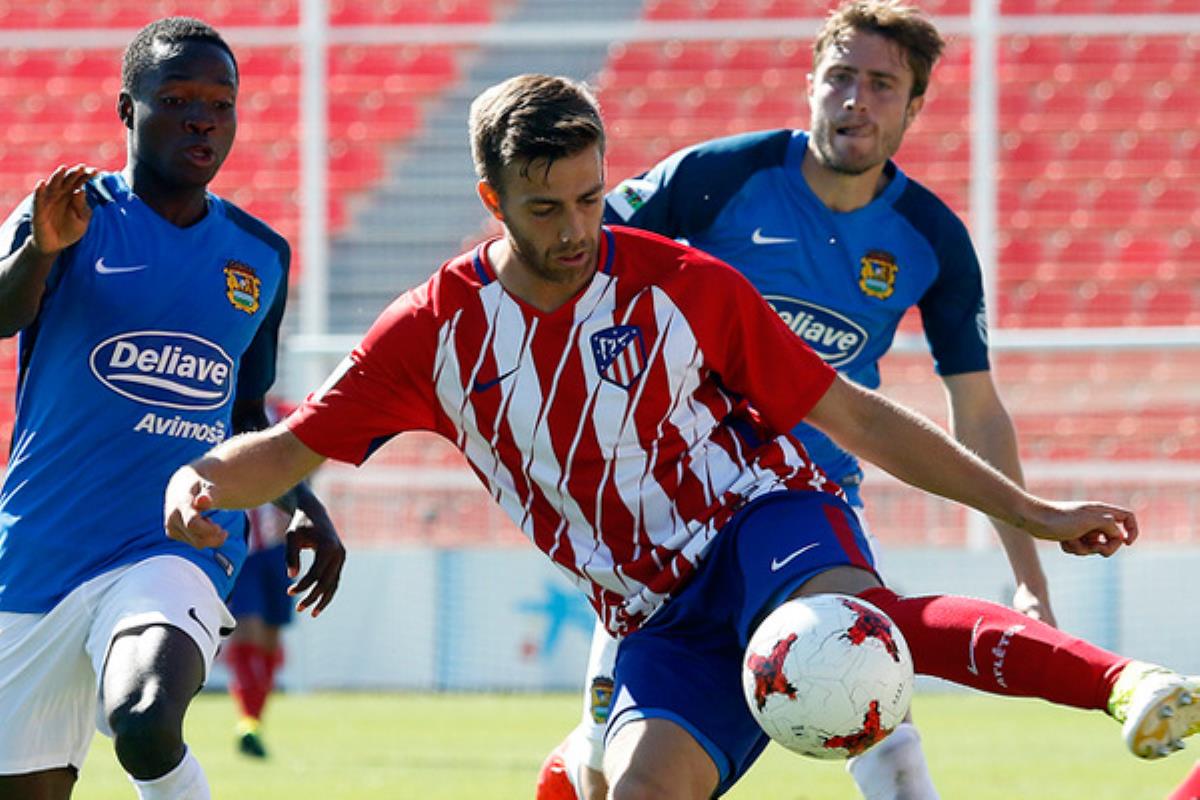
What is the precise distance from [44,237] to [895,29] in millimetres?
2559

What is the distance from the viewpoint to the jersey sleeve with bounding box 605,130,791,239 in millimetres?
5801

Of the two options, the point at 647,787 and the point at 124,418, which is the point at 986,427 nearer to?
the point at 647,787

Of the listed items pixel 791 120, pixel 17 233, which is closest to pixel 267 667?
pixel 17 233

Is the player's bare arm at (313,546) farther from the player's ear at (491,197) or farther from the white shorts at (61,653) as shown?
the player's ear at (491,197)

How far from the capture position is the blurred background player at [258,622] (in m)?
10.3

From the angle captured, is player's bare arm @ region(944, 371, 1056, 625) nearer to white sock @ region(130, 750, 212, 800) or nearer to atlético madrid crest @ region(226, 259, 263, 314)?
atlético madrid crest @ region(226, 259, 263, 314)

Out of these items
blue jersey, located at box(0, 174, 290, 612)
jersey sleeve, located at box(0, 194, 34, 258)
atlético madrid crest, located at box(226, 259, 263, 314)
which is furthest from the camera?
atlético madrid crest, located at box(226, 259, 263, 314)

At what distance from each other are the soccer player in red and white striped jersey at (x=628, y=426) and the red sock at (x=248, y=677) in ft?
19.3

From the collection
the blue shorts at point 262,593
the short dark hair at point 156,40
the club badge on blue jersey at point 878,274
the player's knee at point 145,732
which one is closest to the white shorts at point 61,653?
the player's knee at point 145,732

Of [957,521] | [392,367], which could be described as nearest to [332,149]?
[957,521]

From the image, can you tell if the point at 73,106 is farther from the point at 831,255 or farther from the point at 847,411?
the point at 847,411

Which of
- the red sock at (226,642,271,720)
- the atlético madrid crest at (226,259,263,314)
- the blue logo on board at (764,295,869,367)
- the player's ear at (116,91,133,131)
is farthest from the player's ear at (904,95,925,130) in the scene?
the red sock at (226,642,271,720)

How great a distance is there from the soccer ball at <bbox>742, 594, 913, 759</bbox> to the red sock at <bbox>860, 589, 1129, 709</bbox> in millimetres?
68

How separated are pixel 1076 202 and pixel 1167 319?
1316mm
